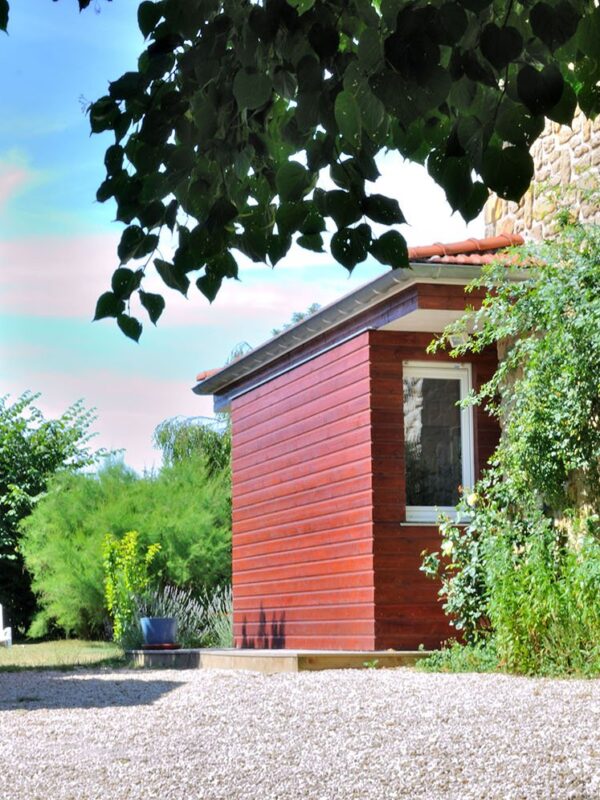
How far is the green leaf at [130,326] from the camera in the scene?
342 cm

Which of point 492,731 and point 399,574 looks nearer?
point 492,731

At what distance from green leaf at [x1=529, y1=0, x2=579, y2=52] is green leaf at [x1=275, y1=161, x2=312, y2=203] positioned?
660 mm

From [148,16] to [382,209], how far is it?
3.28 ft

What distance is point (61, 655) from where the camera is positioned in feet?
48.4

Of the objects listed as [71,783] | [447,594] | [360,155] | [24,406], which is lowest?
[71,783]

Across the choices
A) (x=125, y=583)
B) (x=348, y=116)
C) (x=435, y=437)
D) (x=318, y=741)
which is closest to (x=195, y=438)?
(x=125, y=583)

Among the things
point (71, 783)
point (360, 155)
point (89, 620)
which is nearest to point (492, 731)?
point (71, 783)

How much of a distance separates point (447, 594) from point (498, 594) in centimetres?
126

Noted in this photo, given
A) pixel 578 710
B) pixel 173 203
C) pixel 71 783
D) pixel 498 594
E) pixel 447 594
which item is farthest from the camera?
pixel 447 594

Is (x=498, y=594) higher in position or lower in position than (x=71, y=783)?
higher

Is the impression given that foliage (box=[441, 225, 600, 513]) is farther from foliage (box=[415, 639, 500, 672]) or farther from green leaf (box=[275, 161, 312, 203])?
green leaf (box=[275, 161, 312, 203])

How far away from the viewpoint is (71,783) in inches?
199

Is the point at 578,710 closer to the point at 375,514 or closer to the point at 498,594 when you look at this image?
the point at 498,594

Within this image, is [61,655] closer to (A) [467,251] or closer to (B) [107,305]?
(A) [467,251]
